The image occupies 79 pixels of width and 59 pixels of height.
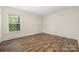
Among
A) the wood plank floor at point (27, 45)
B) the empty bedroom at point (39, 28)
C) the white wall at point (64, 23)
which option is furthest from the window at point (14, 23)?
the white wall at point (64, 23)

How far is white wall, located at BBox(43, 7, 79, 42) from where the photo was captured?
7.11ft

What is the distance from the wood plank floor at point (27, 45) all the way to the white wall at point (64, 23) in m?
0.19

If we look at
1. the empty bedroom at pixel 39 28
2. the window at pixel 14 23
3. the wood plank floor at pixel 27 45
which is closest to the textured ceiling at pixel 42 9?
the empty bedroom at pixel 39 28

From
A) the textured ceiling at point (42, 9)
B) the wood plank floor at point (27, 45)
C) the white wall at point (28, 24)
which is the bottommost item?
the wood plank floor at point (27, 45)

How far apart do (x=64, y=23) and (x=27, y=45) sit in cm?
88

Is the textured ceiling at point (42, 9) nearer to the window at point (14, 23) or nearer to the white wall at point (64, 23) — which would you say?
the white wall at point (64, 23)

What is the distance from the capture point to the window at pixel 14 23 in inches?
85.3

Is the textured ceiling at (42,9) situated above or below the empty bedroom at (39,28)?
above

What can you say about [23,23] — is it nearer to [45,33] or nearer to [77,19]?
[45,33]

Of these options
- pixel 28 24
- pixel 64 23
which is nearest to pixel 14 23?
pixel 28 24

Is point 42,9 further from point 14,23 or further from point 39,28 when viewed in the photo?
point 14,23
